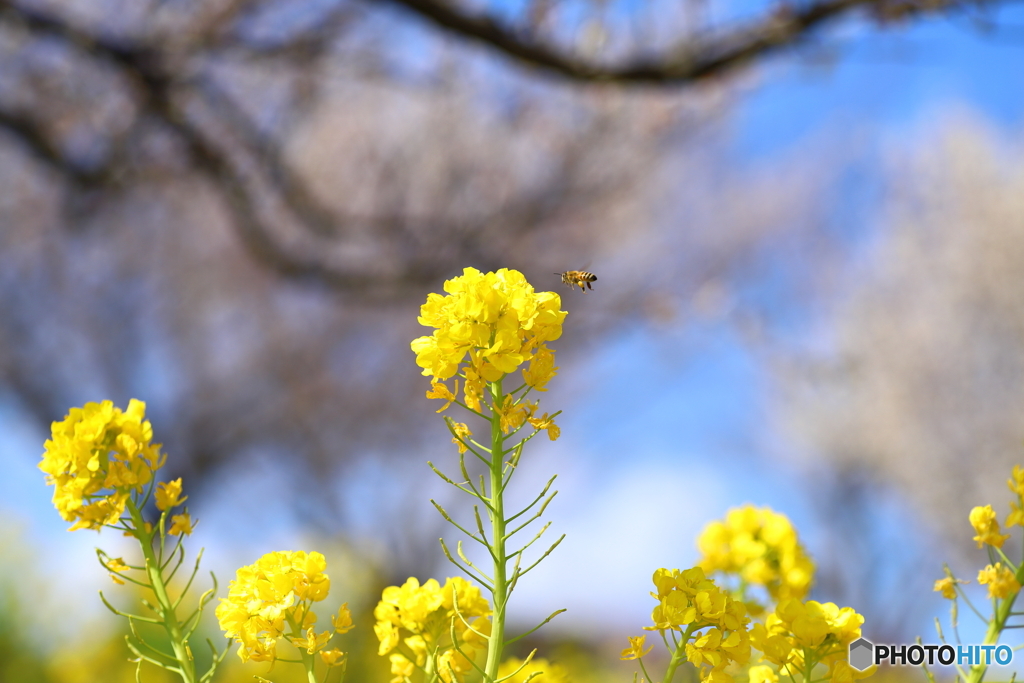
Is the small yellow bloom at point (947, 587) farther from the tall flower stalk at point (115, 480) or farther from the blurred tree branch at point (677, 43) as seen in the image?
the blurred tree branch at point (677, 43)

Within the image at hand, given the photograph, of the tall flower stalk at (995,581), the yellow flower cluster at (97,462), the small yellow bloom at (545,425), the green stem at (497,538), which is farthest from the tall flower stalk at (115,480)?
the tall flower stalk at (995,581)

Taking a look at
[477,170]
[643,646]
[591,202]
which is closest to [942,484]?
[591,202]

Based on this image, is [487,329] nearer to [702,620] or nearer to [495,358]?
[495,358]

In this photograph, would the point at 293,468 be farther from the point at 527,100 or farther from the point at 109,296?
the point at 527,100

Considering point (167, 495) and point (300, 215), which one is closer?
point (167, 495)

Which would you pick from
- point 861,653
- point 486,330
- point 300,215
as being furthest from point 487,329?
point 300,215

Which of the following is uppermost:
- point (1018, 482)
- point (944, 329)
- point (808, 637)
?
point (944, 329)
